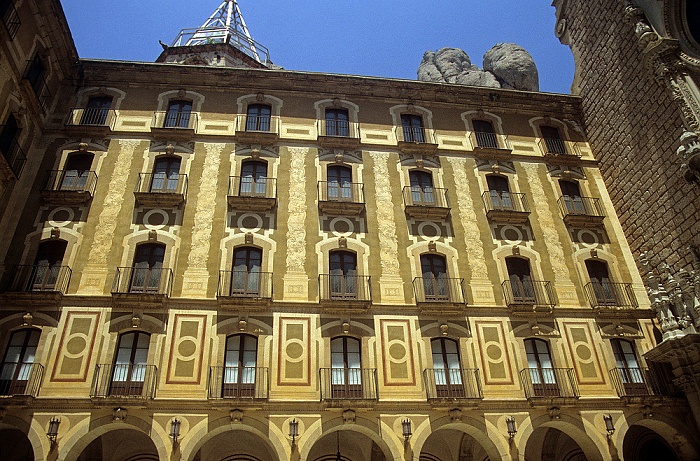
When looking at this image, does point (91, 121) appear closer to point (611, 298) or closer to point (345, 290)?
point (345, 290)

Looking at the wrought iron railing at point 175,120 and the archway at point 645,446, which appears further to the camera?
the wrought iron railing at point 175,120

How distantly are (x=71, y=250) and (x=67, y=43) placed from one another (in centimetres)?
920

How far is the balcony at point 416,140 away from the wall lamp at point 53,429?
51.6 ft

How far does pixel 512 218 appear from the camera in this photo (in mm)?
21344

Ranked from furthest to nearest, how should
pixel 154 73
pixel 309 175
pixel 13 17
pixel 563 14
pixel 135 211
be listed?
pixel 563 14, pixel 154 73, pixel 309 175, pixel 135 211, pixel 13 17

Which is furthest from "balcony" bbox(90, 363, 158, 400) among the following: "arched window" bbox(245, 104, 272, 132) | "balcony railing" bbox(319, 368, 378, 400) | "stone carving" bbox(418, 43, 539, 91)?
"stone carving" bbox(418, 43, 539, 91)

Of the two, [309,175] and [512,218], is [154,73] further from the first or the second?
[512,218]

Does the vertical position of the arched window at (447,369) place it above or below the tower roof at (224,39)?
below

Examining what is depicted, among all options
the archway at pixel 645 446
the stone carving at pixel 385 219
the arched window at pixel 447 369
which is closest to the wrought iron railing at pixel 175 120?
the stone carving at pixel 385 219

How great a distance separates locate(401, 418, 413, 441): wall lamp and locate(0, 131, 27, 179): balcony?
15635 mm

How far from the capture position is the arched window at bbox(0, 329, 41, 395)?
1554 cm

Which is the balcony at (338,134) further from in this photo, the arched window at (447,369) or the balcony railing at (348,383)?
the balcony railing at (348,383)

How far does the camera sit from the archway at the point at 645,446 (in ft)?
59.8

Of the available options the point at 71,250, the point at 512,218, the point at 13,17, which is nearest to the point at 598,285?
the point at 512,218
